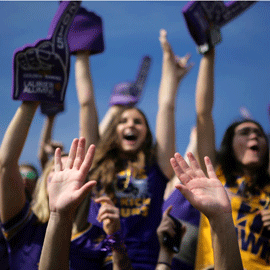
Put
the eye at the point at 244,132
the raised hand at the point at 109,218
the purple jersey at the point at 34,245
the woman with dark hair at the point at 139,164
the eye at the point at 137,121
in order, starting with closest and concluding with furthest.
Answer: the raised hand at the point at 109,218 → the purple jersey at the point at 34,245 → the woman with dark hair at the point at 139,164 → the eye at the point at 244,132 → the eye at the point at 137,121

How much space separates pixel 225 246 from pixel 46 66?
1557mm

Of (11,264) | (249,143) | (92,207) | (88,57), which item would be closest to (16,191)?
(11,264)

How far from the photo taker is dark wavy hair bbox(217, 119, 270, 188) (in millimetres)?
2406

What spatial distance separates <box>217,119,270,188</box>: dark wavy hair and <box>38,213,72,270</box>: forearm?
1.32m

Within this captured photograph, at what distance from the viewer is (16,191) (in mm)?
1994

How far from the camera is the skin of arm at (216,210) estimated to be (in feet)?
4.20

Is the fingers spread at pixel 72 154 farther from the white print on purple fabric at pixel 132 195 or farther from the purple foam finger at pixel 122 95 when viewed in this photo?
the purple foam finger at pixel 122 95

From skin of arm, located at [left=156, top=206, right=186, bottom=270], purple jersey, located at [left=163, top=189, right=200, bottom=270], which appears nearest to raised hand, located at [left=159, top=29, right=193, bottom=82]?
purple jersey, located at [left=163, top=189, right=200, bottom=270]

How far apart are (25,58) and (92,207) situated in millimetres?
1065

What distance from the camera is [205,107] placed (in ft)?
8.26

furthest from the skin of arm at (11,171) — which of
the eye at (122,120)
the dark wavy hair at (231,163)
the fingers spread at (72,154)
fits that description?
the dark wavy hair at (231,163)

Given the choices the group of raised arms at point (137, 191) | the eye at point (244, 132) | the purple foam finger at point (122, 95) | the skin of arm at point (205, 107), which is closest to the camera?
the group of raised arms at point (137, 191)

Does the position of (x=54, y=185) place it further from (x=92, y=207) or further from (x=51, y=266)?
(x=92, y=207)

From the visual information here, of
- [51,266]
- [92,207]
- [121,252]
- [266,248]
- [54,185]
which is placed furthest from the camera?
[92,207]
